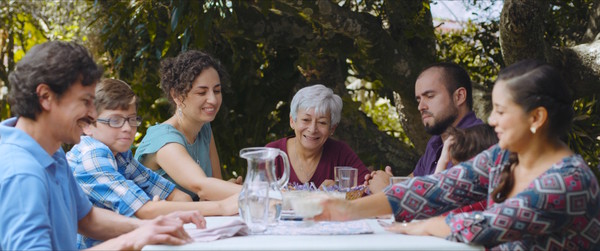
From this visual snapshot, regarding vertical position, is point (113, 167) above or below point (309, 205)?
above

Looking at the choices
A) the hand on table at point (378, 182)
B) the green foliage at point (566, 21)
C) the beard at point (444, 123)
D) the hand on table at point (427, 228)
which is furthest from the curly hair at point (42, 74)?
the green foliage at point (566, 21)

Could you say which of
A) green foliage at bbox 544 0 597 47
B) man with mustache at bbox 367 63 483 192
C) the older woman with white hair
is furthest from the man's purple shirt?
green foliage at bbox 544 0 597 47

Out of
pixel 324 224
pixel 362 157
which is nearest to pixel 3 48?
pixel 362 157

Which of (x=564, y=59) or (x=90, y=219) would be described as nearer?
(x=90, y=219)

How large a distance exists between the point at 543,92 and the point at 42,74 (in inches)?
57.8

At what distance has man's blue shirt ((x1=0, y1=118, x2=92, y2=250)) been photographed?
2000mm

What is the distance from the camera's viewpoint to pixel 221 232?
2.26 m

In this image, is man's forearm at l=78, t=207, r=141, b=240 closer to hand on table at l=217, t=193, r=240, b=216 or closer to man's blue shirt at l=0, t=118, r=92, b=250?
man's blue shirt at l=0, t=118, r=92, b=250

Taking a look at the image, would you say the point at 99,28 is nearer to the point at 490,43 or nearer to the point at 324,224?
the point at 490,43

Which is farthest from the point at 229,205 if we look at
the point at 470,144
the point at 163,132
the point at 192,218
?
the point at 470,144

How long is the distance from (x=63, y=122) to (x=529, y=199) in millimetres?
1398

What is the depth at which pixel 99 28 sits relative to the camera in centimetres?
555

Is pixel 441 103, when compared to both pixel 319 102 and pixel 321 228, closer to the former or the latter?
pixel 319 102

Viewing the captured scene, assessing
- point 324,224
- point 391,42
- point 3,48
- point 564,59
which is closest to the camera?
point 324,224
